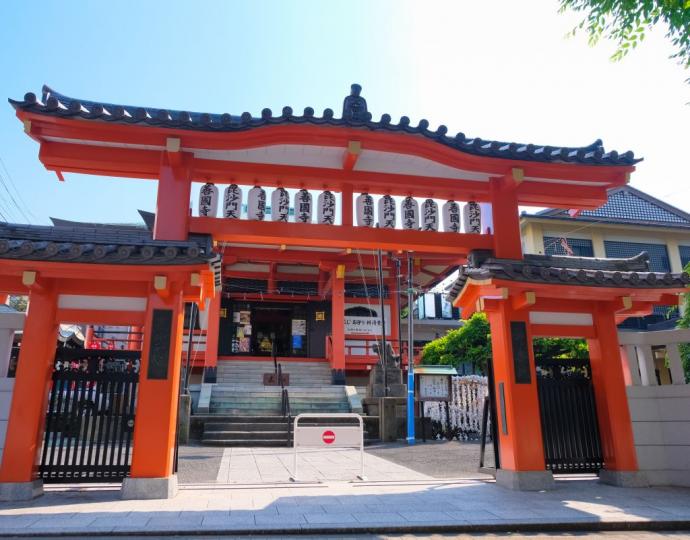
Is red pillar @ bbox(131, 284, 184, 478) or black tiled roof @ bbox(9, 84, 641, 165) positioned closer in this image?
red pillar @ bbox(131, 284, 184, 478)

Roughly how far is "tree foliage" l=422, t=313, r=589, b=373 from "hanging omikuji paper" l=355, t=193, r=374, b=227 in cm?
1241

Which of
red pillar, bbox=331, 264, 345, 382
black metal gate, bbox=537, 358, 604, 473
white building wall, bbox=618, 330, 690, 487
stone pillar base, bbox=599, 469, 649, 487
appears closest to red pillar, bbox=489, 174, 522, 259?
black metal gate, bbox=537, 358, 604, 473

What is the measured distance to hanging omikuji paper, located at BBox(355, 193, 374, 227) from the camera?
30.1 feet

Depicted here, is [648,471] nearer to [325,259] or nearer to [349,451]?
[349,451]

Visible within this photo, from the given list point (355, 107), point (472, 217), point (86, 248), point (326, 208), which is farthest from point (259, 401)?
point (355, 107)

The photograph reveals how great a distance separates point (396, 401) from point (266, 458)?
5224mm

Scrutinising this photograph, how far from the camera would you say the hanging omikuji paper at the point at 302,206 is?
9000 mm

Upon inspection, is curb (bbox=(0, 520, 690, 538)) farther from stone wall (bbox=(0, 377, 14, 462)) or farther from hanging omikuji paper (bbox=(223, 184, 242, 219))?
hanging omikuji paper (bbox=(223, 184, 242, 219))

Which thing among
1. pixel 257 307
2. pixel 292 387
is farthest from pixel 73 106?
pixel 257 307

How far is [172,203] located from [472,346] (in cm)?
1548

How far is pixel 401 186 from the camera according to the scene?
30.7 feet

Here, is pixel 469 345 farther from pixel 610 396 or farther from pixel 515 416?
pixel 515 416

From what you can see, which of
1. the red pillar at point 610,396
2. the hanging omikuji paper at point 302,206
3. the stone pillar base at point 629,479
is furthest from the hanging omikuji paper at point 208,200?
the stone pillar base at point 629,479

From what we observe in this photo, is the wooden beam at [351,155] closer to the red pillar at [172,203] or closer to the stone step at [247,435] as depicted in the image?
the red pillar at [172,203]
